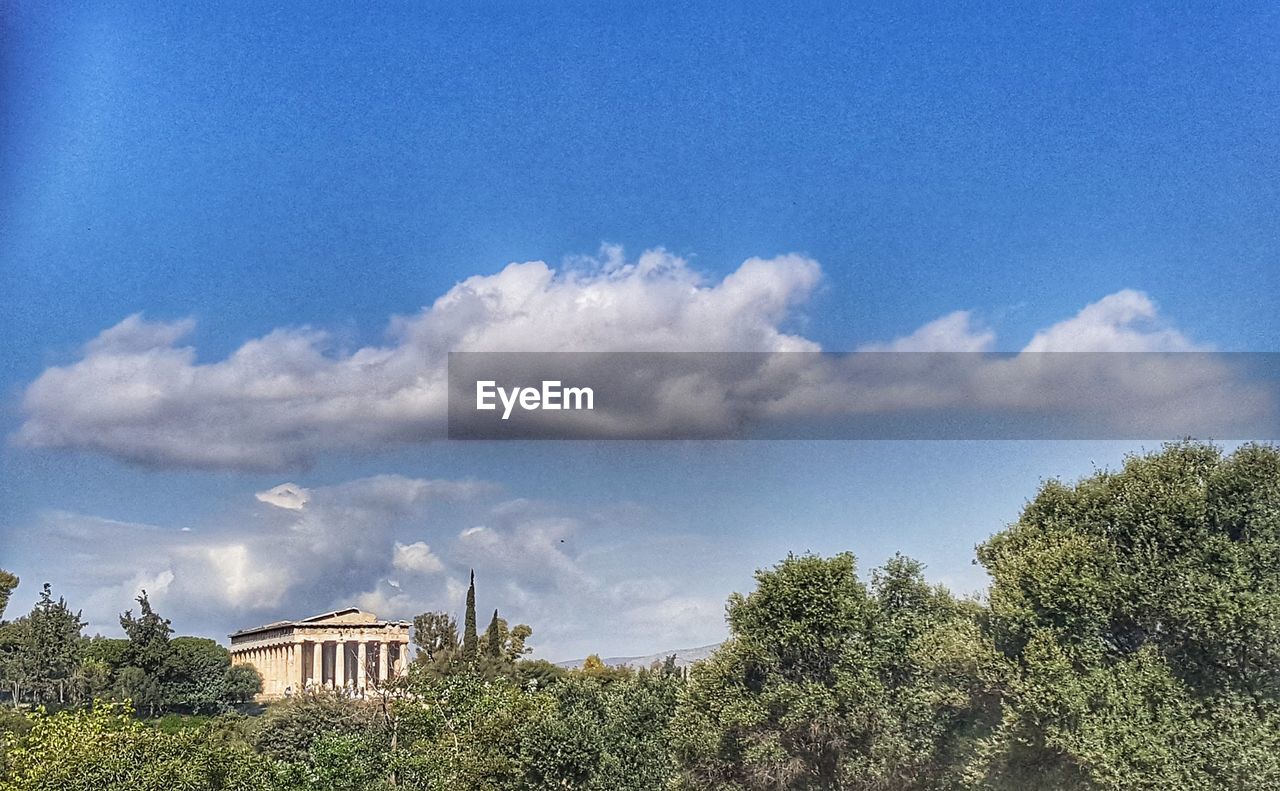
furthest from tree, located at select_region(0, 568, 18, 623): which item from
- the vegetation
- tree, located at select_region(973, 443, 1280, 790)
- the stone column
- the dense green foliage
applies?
tree, located at select_region(973, 443, 1280, 790)

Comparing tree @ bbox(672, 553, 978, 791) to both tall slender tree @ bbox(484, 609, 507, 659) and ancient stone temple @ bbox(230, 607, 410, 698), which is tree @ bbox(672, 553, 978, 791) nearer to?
tall slender tree @ bbox(484, 609, 507, 659)

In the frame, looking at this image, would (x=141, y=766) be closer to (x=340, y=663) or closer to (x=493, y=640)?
(x=493, y=640)

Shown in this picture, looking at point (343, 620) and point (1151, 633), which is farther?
point (343, 620)

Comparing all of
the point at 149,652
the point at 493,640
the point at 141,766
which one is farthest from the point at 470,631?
the point at 141,766

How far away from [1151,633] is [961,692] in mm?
3186

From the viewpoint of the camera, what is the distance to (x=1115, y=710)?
18.6 metres

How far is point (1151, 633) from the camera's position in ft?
64.8

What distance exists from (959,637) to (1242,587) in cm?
447

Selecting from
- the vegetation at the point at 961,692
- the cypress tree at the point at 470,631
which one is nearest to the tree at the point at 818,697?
the vegetation at the point at 961,692

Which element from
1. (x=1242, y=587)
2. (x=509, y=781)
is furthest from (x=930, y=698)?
(x=509, y=781)

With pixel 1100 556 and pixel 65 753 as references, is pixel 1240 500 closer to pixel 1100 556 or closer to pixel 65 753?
pixel 1100 556

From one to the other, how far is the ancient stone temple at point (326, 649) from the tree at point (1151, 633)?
58.4 meters

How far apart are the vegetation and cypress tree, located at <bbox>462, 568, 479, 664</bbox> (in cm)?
2274

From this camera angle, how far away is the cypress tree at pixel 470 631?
48.2 metres
